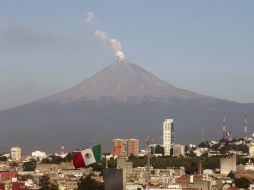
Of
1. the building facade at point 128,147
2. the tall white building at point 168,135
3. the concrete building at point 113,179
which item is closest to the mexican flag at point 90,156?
the concrete building at point 113,179

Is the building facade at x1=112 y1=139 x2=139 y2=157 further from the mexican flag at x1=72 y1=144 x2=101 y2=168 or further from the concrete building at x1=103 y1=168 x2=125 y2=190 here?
the concrete building at x1=103 y1=168 x2=125 y2=190

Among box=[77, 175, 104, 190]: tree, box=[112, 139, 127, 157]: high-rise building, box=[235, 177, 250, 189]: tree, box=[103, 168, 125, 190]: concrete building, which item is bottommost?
box=[103, 168, 125, 190]: concrete building

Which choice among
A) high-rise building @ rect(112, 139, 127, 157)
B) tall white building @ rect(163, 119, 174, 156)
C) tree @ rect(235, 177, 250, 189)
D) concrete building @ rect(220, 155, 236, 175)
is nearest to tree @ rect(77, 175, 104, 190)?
tree @ rect(235, 177, 250, 189)

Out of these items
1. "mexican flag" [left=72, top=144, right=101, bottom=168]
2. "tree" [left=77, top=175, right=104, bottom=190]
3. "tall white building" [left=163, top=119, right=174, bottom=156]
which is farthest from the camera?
"tall white building" [left=163, top=119, right=174, bottom=156]

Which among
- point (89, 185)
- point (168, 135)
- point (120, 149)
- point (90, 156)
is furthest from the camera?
point (168, 135)

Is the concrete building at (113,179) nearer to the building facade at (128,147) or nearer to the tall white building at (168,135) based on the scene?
the building facade at (128,147)

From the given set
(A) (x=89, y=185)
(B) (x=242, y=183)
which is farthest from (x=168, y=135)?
(A) (x=89, y=185)

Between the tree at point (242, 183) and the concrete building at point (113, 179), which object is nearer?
the concrete building at point (113, 179)

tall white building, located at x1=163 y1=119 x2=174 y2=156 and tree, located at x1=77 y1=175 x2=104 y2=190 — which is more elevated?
tall white building, located at x1=163 y1=119 x2=174 y2=156

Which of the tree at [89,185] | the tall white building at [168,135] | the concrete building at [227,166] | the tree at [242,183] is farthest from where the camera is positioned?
the tall white building at [168,135]

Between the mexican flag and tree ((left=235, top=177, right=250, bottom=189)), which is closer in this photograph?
the mexican flag

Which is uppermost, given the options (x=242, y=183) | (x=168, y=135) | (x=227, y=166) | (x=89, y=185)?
(x=168, y=135)

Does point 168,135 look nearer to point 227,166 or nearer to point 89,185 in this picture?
point 227,166

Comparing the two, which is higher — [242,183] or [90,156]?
[242,183]
